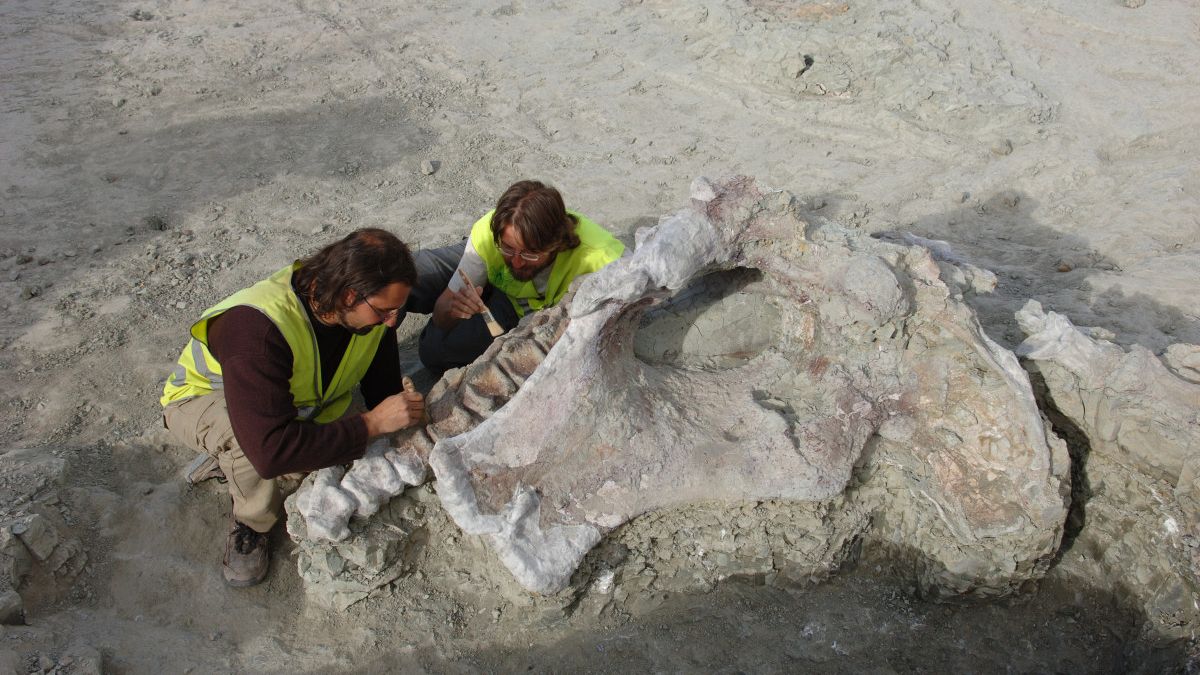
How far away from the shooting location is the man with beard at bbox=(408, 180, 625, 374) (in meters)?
3.01

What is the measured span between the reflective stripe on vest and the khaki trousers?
1162 mm

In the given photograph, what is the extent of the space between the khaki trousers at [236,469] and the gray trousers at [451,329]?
98 centimetres

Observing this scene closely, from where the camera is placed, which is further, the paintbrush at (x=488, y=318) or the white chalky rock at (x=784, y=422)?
the paintbrush at (x=488, y=318)

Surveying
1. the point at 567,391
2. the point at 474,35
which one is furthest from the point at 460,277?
the point at 474,35

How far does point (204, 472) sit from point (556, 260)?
1.48 meters

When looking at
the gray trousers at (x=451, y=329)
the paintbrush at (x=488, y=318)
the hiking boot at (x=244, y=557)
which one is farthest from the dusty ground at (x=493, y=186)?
the gray trousers at (x=451, y=329)

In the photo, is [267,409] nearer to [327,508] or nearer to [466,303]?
[327,508]

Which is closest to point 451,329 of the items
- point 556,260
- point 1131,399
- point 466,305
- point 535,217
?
point 466,305

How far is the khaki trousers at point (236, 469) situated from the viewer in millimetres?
2549

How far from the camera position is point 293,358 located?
2357 millimetres

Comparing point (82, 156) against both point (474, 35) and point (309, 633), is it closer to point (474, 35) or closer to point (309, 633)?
point (474, 35)

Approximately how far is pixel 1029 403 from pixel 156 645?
253 cm

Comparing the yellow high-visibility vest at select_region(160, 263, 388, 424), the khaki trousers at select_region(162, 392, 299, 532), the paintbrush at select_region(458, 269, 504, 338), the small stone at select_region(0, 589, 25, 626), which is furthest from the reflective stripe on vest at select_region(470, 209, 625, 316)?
the small stone at select_region(0, 589, 25, 626)

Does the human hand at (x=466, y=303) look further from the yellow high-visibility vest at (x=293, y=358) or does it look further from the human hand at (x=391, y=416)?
the human hand at (x=391, y=416)
